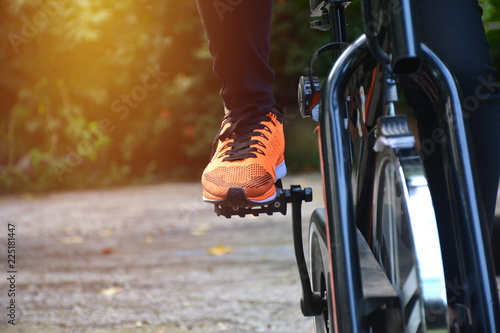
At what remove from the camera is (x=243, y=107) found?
1227 millimetres

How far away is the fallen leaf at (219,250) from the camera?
342 cm

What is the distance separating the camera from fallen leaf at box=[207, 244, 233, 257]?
3420mm

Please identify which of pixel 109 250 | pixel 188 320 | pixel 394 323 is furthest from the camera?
pixel 109 250

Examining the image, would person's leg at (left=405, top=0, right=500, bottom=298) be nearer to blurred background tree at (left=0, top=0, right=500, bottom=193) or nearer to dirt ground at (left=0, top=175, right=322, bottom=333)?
dirt ground at (left=0, top=175, right=322, bottom=333)

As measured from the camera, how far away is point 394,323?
2.35 feet

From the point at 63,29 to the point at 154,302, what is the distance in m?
5.87

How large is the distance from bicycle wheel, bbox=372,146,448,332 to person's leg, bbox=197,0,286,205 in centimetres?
35

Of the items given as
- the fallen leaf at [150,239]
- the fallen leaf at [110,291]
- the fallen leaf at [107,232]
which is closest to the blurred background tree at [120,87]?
the fallen leaf at [107,232]

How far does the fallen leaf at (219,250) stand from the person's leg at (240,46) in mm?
2237

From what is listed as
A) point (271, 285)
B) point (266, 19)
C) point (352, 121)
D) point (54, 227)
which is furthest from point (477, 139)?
point (54, 227)

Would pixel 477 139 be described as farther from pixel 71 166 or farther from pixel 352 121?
pixel 71 166

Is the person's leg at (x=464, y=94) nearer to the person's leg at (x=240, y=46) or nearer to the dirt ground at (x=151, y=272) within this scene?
the person's leg at (x=240, y=46)

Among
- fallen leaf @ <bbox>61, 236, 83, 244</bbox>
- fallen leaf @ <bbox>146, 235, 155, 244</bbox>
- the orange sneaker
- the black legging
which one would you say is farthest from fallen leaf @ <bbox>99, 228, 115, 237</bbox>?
the black legging

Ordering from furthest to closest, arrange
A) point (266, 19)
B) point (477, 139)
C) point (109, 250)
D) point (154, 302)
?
1. point (109, 250)
2. point (154, 302)
3. point (266, 19)
4. point (477, 139)
